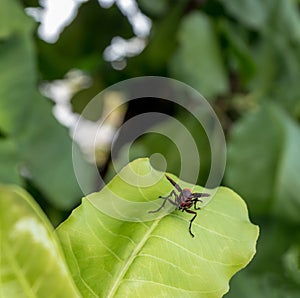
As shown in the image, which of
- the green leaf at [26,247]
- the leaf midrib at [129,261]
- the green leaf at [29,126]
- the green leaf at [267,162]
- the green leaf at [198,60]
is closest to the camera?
the green leaf at [26,247]

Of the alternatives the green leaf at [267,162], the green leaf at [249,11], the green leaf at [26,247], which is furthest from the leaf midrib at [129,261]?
the green leaf at [249,11]

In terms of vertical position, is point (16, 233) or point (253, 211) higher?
point (16, 233)

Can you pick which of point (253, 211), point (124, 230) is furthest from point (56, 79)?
point (124, 230)

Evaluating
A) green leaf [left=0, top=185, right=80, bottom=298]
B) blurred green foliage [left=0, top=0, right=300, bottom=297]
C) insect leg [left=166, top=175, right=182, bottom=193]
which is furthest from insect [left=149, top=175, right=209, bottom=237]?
blurred green foliage [left=0, top=0, right=300, bottom=297]

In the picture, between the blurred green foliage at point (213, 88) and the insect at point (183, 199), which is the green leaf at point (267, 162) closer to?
the blurred green foliage at point (213, 88)

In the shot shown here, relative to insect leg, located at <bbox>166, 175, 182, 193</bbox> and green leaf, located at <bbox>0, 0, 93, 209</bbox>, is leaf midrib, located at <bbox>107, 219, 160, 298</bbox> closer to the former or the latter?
insect leg, located at <bbox>166, 175, 182, 193</bbox>

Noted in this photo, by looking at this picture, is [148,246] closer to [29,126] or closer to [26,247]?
[26,247]

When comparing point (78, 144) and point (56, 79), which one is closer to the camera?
point (78, 144)

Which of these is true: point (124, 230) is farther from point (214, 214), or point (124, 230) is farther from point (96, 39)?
point (96, 39)

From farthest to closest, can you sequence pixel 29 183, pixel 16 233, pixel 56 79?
pixel 56 79, pixel 29 183, pixel 16 233
